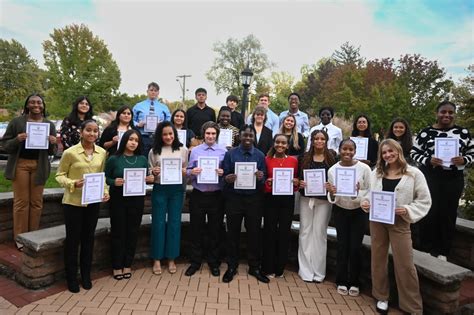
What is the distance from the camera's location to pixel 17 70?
160 ft

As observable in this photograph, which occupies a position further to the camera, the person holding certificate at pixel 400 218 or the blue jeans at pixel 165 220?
the blue jeans at pixel 165 220

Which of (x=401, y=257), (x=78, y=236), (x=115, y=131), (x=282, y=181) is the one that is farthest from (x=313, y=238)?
(x=115, y=131)

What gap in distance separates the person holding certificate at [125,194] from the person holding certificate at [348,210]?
241 cm

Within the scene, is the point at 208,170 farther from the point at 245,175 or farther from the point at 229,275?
the point at 229,275

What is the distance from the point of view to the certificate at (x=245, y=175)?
4461 mm

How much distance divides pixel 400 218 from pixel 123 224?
334cm

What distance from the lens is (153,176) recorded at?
4.50 metres

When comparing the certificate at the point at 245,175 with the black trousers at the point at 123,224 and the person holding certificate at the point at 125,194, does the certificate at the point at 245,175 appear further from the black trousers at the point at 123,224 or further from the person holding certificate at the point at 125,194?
the black trousers at the point at 123,224

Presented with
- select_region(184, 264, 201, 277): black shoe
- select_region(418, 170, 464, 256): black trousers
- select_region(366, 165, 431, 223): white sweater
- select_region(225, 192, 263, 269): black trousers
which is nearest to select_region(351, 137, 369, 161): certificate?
select_region(418, 170, 464, 256): black trousers

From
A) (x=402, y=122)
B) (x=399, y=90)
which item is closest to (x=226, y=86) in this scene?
(x=399, y=90)

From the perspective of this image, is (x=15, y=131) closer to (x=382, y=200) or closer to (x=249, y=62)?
(x=382, y=200)

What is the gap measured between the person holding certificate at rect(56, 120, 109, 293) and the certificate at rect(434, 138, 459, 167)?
4356mm

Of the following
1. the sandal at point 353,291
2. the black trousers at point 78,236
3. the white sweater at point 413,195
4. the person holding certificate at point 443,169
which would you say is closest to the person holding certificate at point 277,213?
the sandal at point 353,291

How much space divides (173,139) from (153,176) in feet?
1.90
